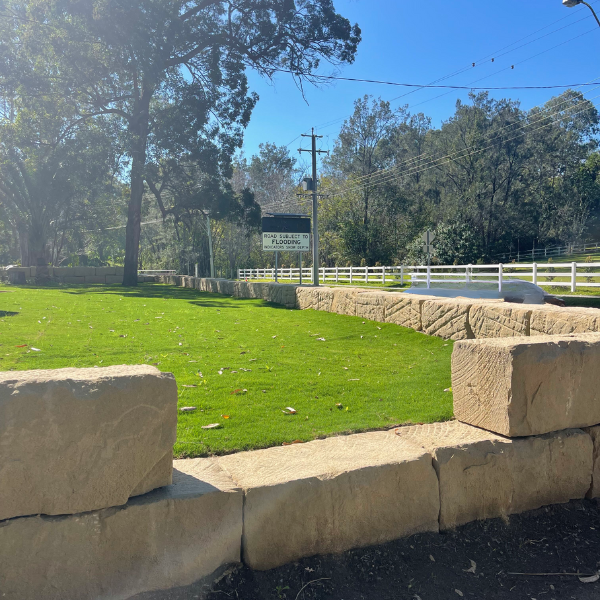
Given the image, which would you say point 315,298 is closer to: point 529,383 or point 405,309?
point 405,309

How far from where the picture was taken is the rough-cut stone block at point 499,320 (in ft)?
18.6

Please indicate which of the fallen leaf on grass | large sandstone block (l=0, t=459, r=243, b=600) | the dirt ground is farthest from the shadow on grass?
large sandstone block (l=0, t=459, r=243, b=600)

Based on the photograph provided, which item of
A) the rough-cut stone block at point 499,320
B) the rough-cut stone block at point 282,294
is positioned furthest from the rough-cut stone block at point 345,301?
the rough-cut stone block at point 499,320

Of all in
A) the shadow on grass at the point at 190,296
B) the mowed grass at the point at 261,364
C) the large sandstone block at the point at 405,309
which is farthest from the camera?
the shadow on grass at the point at 190,296

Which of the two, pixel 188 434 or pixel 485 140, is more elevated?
pixel 485 140

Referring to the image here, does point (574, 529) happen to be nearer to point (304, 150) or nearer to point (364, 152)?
point (304, 150)

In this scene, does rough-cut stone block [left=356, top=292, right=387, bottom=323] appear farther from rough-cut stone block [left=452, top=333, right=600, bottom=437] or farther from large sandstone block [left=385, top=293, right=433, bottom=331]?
rough-cut stone block [left=452, top=333, right=600, bottom=437]

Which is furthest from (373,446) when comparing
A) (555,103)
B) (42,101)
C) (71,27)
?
(555,103)

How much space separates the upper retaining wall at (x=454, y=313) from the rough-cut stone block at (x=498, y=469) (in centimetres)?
180

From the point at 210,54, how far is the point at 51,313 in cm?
2053

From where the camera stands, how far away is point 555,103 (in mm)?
49969

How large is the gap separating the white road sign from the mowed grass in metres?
11.0

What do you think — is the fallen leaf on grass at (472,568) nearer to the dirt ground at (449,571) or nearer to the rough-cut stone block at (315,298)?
the dirt ground at (449,571)

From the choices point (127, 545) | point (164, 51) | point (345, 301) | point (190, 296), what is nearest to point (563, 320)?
point (127, 545)
